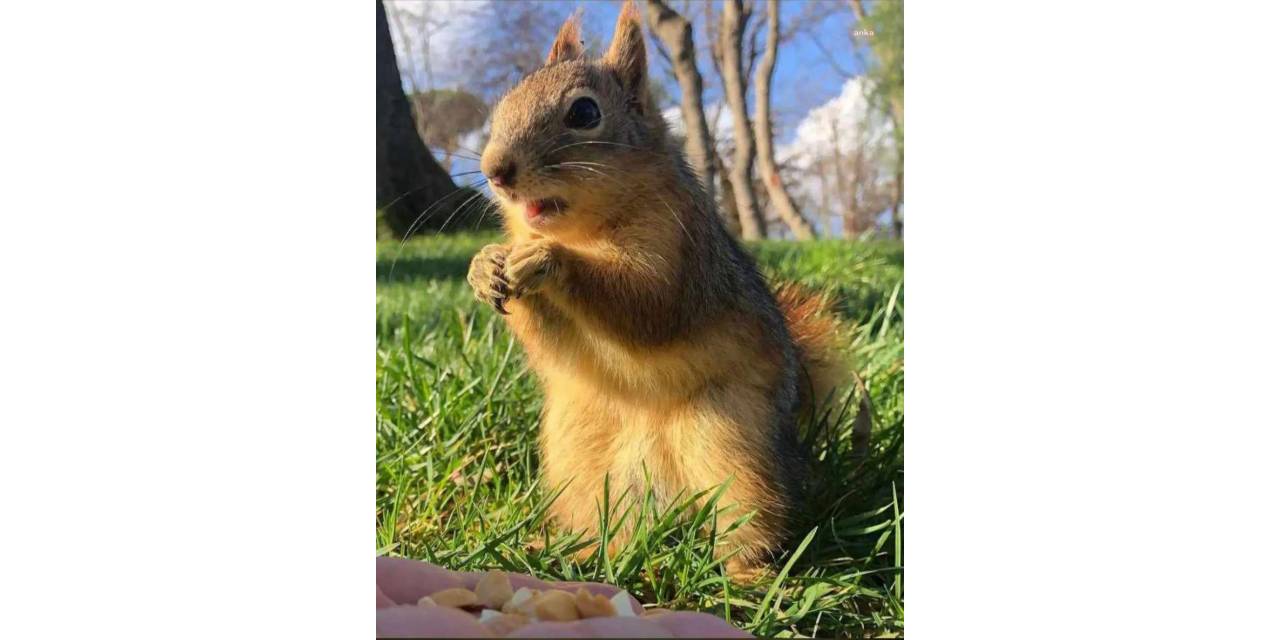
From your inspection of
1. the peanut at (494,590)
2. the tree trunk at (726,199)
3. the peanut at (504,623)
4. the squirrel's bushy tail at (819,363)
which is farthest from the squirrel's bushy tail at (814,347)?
the peanut at (504,623)

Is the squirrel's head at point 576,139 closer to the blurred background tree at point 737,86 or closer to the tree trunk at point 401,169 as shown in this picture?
the blurred background tree at point 737,86

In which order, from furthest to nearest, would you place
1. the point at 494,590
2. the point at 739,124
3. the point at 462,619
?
the point at 739,124 → the point at 494,590 → the point at 462,619

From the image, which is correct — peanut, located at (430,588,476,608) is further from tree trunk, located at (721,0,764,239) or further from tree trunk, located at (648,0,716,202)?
tree trunk, located at (721,0,764,239)

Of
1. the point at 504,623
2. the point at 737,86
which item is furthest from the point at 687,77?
the point at 504,623

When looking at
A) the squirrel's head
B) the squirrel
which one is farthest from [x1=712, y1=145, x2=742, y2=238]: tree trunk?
the squirrel's head

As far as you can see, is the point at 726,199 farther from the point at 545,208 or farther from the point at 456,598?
the point at 456,598
